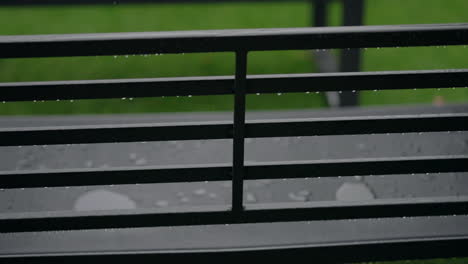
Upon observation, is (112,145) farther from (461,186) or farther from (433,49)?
(433,49)

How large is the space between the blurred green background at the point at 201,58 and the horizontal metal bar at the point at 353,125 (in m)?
2.29

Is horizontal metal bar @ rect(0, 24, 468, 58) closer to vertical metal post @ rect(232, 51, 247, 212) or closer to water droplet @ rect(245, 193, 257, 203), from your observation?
vertical metal post @ rect(232, 51, 247, 212)

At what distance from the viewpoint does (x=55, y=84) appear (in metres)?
1.69

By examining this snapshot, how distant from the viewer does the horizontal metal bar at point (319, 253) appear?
195 cm

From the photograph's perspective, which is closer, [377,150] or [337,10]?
[377,150]

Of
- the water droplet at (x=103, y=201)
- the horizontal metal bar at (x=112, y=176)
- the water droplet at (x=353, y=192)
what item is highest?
the horizontal metal bar at (x=112, y=176)

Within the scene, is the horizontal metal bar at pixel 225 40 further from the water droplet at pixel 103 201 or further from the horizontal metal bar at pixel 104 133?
the water droplet at pixel 103 201

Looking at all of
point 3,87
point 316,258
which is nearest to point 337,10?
point 316,258

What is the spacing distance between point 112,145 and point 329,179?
85 cm

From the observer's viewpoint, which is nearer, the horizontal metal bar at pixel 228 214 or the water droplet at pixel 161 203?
the horizontal metal bar at pixel 228 214

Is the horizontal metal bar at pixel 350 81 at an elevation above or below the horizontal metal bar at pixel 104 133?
above

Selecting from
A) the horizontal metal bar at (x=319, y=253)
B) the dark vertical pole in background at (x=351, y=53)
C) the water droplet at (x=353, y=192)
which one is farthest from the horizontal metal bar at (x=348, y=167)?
the dark vertical pole in background at (x=351, y=53)

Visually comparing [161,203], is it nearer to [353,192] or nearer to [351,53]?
[353,192]

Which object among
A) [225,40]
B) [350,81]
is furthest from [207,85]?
[350,81]
